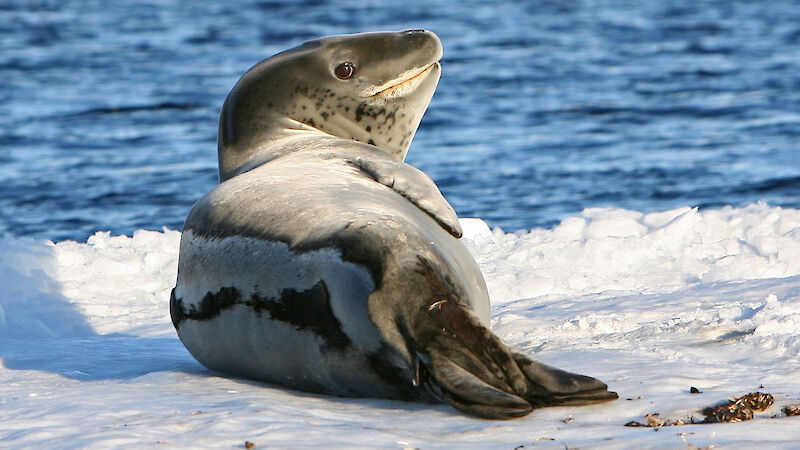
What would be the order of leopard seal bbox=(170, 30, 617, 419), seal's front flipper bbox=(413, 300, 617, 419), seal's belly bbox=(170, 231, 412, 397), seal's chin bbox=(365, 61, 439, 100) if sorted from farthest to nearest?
1. seal's chin bbox=(365, 61, 439, 100)
2. seal's belly bbox=(170, 231, 412, 397)
3. leopard seal bbox=(170, 30, 617, 419)
4. seal's front flipper bbox=(413, 300, 617, 419)

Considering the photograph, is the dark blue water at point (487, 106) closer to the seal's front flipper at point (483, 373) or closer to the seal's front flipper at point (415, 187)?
the seal's front flipper at point (415, 187)

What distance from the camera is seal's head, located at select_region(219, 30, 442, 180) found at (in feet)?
18.2

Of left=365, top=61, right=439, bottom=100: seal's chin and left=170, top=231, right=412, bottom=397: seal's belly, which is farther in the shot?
left=365, top=61, right=439, bottom=100: seal's chin

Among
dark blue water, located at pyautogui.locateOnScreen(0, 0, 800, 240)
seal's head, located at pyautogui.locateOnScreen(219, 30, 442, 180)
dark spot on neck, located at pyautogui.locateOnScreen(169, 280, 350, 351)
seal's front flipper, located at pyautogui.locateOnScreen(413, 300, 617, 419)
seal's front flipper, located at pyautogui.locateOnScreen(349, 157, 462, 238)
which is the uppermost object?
dark blue water, located at pyautogui.locateOnScreen(0, 0, 800, 240)

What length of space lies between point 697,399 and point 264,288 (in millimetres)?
1309

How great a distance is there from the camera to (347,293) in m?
3.75

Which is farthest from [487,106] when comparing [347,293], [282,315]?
[347,293]

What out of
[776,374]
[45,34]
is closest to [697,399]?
[776,374]

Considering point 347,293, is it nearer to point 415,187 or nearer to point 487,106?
point 415,187

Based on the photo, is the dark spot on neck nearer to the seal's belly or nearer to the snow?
the seal's belly

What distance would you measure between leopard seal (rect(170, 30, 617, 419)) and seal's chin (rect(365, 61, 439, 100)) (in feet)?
2.03

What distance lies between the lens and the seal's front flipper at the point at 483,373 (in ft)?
11.5

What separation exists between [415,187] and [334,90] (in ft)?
4.01

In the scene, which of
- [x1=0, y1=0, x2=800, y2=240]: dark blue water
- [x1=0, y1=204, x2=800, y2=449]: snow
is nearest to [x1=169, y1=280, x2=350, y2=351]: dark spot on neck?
[x1=0, y1=204, x2=800, y2=449]: snow
